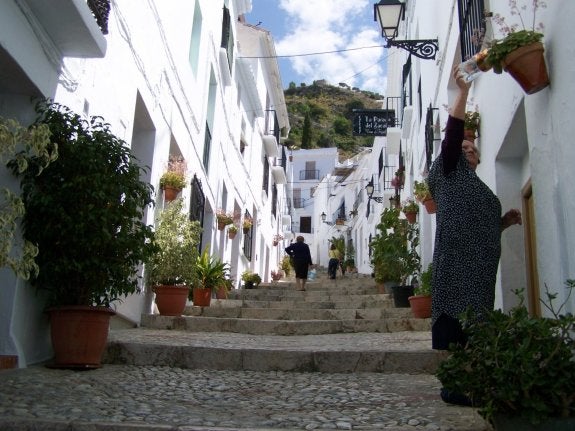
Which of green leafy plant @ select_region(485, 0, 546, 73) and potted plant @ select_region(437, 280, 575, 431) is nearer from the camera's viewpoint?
potted plant @ select_region(437, 280, 575, 431)

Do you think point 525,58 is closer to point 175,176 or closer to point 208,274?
point 175,176

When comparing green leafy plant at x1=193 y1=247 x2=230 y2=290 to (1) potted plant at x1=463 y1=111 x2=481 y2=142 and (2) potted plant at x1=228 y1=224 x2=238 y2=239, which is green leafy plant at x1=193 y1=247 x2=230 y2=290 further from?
(1) potted plant at x1=463 y1=111 x2=481 y2=142

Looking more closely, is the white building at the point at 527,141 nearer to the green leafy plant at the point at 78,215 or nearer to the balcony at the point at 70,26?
the green leafy plant at the point at 78,215

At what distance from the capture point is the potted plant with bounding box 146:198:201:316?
8.00 meters

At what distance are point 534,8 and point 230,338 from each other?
447cm

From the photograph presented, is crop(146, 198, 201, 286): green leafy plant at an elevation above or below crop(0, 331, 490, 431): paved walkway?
above

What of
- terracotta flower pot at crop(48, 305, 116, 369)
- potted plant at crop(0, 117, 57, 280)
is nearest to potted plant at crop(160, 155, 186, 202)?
terracotta flower pot at crop(48, 305, 116, 369)

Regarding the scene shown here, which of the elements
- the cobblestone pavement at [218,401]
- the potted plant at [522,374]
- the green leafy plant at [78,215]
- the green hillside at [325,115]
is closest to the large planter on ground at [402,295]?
the cobblestone pavement at [218,401]

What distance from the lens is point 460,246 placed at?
3639 mm

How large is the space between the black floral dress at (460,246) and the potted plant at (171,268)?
482 centimetres

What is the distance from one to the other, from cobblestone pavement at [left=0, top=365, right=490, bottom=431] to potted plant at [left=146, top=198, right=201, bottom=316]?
290cm

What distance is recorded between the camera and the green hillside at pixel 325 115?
59.5m

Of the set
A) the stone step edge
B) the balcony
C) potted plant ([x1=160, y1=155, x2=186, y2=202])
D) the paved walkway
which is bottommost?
the paved walkway

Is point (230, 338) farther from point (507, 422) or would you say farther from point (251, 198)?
point (251, 198)
